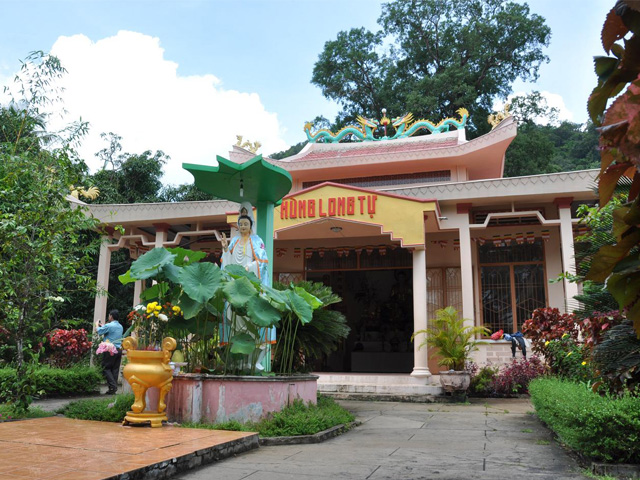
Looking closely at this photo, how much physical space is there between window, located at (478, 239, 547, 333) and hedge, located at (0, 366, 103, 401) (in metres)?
9.31

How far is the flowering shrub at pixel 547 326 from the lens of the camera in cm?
837

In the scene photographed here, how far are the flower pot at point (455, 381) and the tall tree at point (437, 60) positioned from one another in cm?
2172

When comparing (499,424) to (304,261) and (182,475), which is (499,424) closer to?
(182,475)

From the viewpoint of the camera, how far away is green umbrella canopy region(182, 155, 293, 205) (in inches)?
305

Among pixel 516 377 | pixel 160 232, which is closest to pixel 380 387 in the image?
pixel 516 377

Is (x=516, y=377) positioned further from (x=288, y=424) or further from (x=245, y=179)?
(x=245, y=179)

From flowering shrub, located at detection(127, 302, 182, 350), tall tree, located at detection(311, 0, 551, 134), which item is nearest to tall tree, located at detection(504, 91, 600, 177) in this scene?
tall tree, located at detection(311, 0, 551, 134)

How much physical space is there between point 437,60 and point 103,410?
31329 mm

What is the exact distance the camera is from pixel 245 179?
26.6 ft

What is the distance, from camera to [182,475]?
4398 millimetres

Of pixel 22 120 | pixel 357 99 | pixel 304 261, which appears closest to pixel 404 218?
pixel 304 261

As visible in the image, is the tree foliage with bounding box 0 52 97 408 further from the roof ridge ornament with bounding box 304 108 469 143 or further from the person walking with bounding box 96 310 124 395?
the roof ridge ornament with bounding box 304 108 469 143

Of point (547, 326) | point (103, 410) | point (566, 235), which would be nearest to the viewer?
point (103, 410)

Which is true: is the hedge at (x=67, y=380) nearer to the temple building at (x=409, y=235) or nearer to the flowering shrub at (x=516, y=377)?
the temple building at (x=409, y=235)
